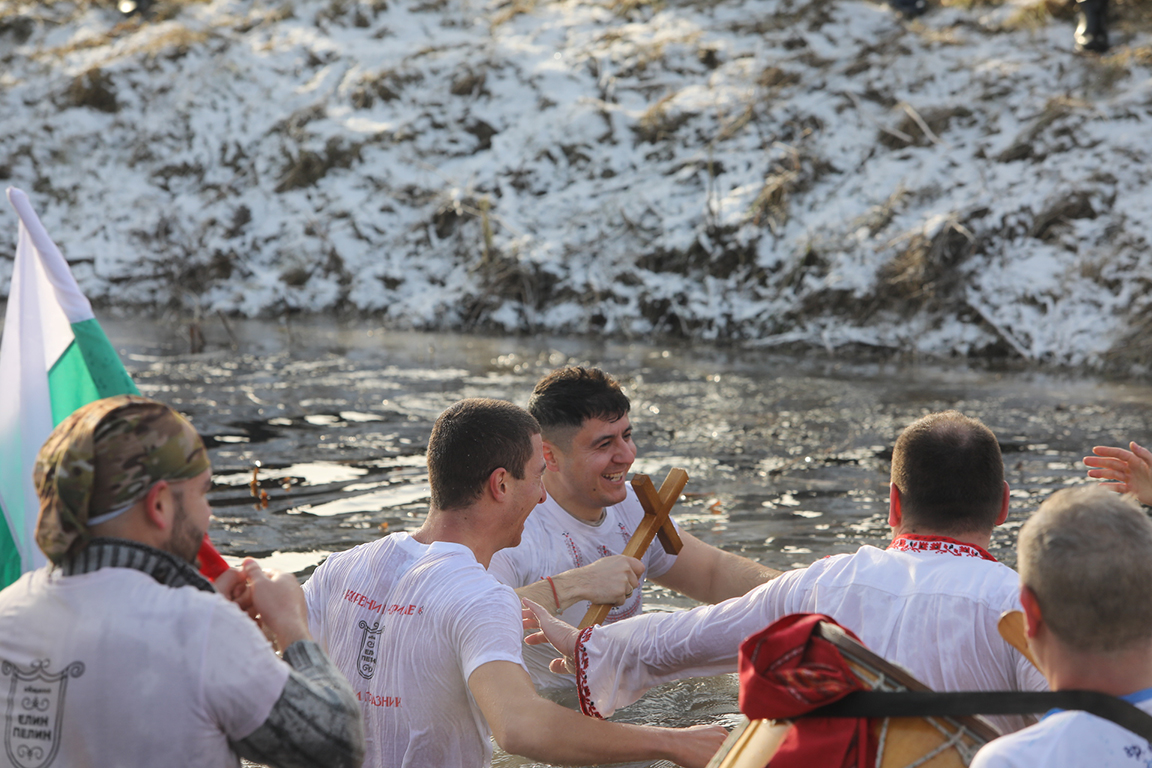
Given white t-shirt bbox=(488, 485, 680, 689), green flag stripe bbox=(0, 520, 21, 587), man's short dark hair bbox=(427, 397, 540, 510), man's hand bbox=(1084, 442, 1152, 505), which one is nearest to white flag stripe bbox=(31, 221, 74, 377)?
green flag stripe bbox=(0, 520, 21, 587)

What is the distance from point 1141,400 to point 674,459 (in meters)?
4.74

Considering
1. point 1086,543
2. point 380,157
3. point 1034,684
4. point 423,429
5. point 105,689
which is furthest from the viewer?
point 380,157

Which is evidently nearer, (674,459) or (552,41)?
(674,459)

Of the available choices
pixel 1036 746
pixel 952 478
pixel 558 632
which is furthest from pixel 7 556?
pixel 1036 746

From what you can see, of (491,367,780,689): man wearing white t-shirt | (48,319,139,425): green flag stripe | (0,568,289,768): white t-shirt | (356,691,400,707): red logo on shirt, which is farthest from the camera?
(491,367,780,689): man wearing white t-shirt

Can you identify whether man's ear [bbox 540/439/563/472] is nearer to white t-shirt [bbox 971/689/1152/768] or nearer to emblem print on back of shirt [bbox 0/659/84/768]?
emblem print on back of shirt [bbox 0/659/84/768]

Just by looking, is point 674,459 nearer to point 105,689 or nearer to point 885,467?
point 885,467

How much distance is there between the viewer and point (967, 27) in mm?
16156

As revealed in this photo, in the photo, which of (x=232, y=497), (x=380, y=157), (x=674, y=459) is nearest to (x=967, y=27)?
(x=380, y=157)

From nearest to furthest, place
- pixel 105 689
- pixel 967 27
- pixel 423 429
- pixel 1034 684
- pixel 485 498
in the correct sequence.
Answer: pixel 105 689 → pixel 1034 684 → pixel 485 498 → pixel 423 429 → pixel 967 27

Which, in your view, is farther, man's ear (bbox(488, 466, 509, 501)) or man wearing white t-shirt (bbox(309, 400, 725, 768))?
man's ear (bbox(488, 466, 509, 501))

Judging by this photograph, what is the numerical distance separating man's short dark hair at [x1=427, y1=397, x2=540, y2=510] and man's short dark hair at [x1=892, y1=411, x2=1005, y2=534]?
1126 millimetres

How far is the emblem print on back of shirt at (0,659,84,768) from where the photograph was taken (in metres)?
1.99

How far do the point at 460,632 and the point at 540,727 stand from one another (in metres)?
0.35
